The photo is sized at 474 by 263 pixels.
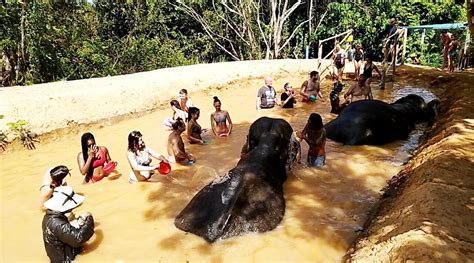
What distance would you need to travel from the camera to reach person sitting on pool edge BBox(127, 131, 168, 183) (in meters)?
5.79

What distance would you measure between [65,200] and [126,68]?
1157 cm

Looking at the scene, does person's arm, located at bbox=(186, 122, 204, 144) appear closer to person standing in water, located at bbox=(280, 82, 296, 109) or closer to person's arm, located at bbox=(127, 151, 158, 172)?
person's arm, located at bbox=(127, 151, 158, 172)

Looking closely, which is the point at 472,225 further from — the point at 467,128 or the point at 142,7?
the point at 142,7

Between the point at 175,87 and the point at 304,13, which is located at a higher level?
the point at 304,13

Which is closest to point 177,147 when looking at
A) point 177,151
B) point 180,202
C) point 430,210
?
point 177,151

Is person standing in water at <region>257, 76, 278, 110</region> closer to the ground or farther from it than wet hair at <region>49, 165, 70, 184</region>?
closer to the ground

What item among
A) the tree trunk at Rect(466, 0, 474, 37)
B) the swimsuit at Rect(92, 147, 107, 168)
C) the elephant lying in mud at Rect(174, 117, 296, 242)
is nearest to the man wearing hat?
the elephant lying in mud at Rect(174, 117, 296, 242)

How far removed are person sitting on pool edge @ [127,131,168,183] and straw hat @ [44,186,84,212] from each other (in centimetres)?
185

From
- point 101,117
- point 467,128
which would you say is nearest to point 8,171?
point 101,117

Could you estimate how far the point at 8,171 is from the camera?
6.99 m

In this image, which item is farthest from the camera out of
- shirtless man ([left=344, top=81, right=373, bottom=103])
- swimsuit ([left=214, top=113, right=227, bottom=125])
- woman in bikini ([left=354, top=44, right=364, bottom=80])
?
woman in bikini ([left=354, top=44, right=364, bottom=80])

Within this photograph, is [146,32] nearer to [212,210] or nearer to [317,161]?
[317,161]

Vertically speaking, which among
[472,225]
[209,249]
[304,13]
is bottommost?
[209,249]

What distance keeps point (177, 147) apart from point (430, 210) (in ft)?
13.9
